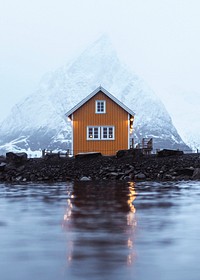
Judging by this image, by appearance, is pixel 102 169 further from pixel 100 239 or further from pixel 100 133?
pixel 100 239

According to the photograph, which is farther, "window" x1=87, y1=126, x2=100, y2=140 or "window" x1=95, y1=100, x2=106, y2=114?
"window" x1=95, y1=100, x2=106, y2=114

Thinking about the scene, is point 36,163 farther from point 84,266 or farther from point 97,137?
point 84,266

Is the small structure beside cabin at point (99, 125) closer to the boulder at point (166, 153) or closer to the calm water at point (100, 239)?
the boulder at point (166, 153)

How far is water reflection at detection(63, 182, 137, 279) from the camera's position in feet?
23.8

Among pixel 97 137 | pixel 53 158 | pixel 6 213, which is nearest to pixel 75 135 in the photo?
pixel 97 137

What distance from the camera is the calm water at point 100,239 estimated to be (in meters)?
6.89

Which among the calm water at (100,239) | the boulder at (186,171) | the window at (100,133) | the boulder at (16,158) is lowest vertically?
the calm water at (100,239)

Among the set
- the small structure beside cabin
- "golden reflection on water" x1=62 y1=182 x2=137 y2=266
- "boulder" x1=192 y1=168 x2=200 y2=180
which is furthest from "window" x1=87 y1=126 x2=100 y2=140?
"golden reflection on water" x1=62 y1=182 x2=137 y2=266

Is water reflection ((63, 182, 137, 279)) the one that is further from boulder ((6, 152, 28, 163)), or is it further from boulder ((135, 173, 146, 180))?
boulder ((6, 152, 28, 163))

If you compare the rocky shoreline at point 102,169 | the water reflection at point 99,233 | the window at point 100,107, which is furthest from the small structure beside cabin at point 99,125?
the water reflection at point 99,233

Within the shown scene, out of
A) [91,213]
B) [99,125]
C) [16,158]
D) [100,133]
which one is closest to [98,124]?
[99,125]

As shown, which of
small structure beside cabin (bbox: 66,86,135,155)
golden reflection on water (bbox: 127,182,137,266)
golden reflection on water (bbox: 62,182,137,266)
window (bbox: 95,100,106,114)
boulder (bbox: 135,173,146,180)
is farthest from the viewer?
window (bbox: 95,100,106,114)

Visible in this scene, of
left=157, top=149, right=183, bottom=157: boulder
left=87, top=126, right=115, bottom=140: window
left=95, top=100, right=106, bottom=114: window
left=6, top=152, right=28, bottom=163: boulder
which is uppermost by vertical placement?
left=95, top=100, right=106, bottom=114: window

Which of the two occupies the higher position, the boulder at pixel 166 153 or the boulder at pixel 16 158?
the boulder at pixel 166 153
